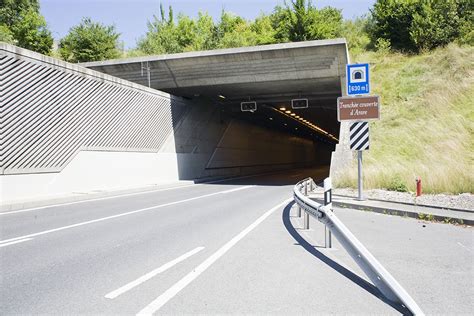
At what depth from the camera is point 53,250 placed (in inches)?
→ 251

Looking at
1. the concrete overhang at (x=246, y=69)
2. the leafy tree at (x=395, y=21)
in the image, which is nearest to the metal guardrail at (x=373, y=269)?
the concrete overhang at (x=246, y=69)

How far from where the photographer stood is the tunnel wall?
13859 millimetres

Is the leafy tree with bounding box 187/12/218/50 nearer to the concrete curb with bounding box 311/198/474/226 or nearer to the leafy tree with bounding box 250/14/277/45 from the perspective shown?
the leafy tree with bounding box 250/14/277/45

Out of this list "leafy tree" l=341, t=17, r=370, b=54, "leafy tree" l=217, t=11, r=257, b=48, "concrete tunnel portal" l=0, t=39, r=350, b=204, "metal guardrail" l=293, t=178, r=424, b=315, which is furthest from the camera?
"leafy tree" l=217, t=11, r=257, b=48

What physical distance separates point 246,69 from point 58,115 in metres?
11.7

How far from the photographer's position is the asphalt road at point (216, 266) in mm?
4043

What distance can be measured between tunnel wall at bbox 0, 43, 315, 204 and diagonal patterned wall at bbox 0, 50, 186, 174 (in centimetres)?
4

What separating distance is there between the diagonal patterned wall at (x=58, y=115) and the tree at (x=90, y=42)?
22.0 meters

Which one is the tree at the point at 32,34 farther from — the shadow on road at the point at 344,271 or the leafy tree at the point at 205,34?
the shadow on road at the point at 344,271

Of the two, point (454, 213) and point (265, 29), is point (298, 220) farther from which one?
point (265, 29)

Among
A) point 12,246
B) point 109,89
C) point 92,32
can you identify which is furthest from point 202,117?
point 12,246

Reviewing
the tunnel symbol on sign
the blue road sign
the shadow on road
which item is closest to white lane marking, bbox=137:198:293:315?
the shadow on road

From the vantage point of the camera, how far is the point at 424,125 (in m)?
21.6

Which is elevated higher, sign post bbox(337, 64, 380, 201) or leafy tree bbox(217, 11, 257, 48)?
leafy tree bbox(217, 11, 257, 48)
